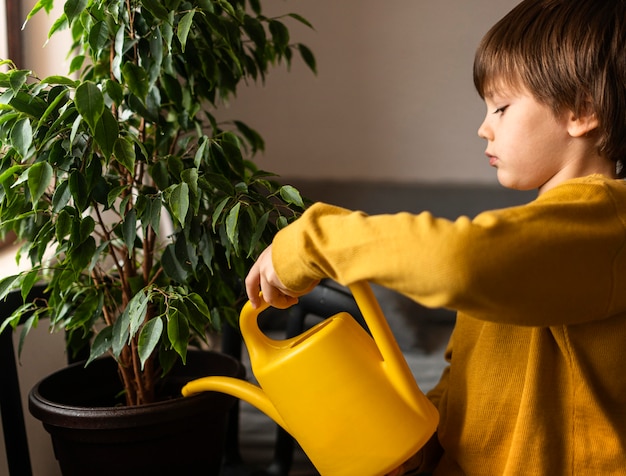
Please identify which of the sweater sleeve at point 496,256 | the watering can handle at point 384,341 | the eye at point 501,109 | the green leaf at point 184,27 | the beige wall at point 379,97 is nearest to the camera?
the sweater sleeve at point 496,256

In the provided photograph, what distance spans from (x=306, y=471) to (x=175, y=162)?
0.92m

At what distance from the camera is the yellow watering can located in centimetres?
81

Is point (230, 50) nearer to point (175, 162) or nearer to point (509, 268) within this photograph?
point (175, 162)

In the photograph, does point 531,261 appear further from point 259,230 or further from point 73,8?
point 73,8

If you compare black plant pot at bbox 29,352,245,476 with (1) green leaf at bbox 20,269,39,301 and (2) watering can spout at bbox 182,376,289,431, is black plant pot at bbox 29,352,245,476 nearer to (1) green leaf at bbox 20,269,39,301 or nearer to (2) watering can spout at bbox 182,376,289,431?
(2) watering can spout at bbox 182,376,289,431

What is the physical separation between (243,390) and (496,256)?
17.7 inches

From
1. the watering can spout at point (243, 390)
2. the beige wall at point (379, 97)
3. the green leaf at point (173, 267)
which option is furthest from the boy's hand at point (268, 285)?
the beige wall at point (379, 97)

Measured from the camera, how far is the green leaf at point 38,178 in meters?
0.95

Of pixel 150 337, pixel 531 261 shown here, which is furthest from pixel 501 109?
pixel 150 337

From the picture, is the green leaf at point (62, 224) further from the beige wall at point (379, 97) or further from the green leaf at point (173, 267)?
the beige wall at point (379, 97)

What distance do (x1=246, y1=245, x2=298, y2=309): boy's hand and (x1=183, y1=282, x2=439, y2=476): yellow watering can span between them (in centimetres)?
5

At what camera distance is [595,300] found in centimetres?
71

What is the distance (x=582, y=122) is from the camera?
842mm

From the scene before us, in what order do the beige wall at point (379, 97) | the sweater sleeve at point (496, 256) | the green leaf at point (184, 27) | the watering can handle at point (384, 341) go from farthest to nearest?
the beige wall at point (379, 97) < the green leaf at point (184, 27) < the watering can handle at point (384, 341) < the sweater sleeve at point (496, 256)
